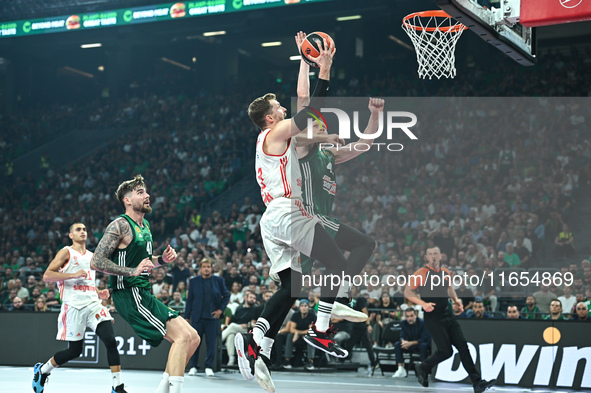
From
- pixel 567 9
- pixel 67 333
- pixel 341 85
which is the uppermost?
pixel 341 85

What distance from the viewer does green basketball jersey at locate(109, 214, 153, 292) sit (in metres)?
6.64

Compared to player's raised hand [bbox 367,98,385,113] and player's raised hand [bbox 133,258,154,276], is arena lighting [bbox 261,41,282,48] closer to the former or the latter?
player's raised hand [bbox 367,98,385,113]

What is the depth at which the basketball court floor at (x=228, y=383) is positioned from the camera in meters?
9.93

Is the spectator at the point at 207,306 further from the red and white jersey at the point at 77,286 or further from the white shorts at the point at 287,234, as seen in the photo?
the white shorts at the point at 287,234

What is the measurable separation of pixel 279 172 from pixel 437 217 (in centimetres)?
838

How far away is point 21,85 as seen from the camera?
3080cm

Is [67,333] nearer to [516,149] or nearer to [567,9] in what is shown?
[567,9]

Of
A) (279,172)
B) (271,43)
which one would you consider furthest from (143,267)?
(271,43)

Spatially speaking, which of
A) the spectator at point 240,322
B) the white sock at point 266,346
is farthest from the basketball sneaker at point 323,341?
the spectator at point 240,322

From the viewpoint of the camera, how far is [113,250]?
6676 mm

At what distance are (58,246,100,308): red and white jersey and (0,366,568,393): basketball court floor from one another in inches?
53.6

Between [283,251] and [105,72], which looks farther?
[105,72]

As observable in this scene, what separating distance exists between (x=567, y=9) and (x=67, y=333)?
6.94 meters

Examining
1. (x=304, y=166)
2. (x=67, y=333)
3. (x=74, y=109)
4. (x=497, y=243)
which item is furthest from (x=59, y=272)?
(x=74, y=109)
